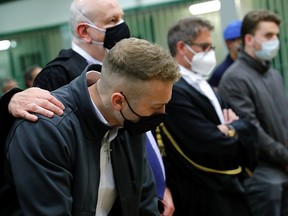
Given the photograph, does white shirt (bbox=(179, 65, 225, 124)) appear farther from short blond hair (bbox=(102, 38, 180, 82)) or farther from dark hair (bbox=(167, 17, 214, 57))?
short blond hair (bbox=(102, 38, 180, 82))

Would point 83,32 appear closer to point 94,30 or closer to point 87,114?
point 94,30

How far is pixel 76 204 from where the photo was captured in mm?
1914

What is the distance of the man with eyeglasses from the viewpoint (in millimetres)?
3135

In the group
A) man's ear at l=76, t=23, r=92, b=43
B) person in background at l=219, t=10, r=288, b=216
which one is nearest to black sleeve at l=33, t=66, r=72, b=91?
man's ear at l=76, t=23, r=92, b=43

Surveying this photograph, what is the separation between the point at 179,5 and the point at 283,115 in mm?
3312

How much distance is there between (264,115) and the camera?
3.68m

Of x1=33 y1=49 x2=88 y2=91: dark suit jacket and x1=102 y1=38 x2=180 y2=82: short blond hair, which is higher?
x1=102 y1=38 x2=180 y2=82: short blond hair

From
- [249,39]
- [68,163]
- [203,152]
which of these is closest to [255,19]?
[249,39]

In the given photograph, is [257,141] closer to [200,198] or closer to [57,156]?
[200,198]

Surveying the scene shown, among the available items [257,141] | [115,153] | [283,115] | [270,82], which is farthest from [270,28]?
[115,153]

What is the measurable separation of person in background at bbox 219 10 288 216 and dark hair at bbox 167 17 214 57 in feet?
1.79

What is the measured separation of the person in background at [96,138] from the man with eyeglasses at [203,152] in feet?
3.45

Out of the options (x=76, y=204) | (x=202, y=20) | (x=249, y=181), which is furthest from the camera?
(x=249, y=181)

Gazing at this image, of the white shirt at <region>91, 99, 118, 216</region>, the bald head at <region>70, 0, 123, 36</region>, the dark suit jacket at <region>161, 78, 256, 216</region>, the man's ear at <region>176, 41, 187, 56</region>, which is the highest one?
the bald head at <region>70, 0, 123, 36</region>
